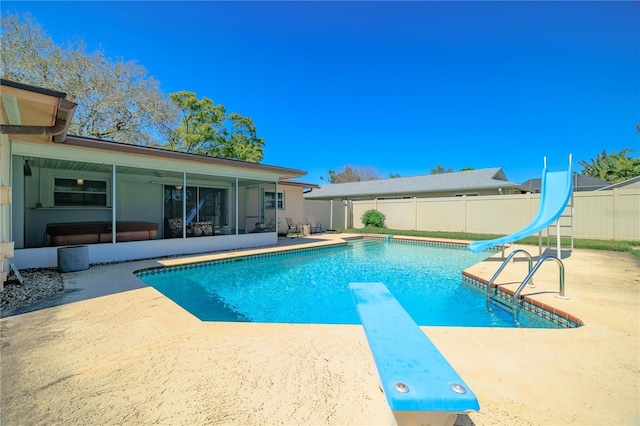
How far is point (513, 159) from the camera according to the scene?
94.3 feet

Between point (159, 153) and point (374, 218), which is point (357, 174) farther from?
point (159, 153)

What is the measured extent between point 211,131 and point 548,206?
19410 mm

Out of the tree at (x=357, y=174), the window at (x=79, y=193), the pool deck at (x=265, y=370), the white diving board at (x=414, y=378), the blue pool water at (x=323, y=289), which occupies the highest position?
the tree at (x=357, y=174)

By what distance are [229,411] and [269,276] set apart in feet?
16.9

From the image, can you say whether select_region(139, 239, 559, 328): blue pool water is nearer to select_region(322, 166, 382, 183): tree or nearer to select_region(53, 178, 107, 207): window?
select_region(53, 178, 107, 207): window

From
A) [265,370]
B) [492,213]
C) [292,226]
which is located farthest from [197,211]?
[492,213]

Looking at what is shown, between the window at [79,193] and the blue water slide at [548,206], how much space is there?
11.4m

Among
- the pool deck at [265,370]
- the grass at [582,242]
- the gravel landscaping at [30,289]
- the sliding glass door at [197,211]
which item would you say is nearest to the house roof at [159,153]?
the sliding glass door at [197,211]

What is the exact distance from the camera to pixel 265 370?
7.38 feet

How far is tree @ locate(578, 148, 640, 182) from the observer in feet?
79.4

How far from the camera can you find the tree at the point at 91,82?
45.3 ft

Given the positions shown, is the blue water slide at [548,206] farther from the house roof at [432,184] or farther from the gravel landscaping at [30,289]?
the gravel landscaping at [30,289]

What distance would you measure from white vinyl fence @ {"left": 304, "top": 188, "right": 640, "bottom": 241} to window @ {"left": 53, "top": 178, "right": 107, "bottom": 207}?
32.2 feet

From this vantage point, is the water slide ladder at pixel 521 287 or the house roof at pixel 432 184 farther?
the house roof at pixel 432 184
